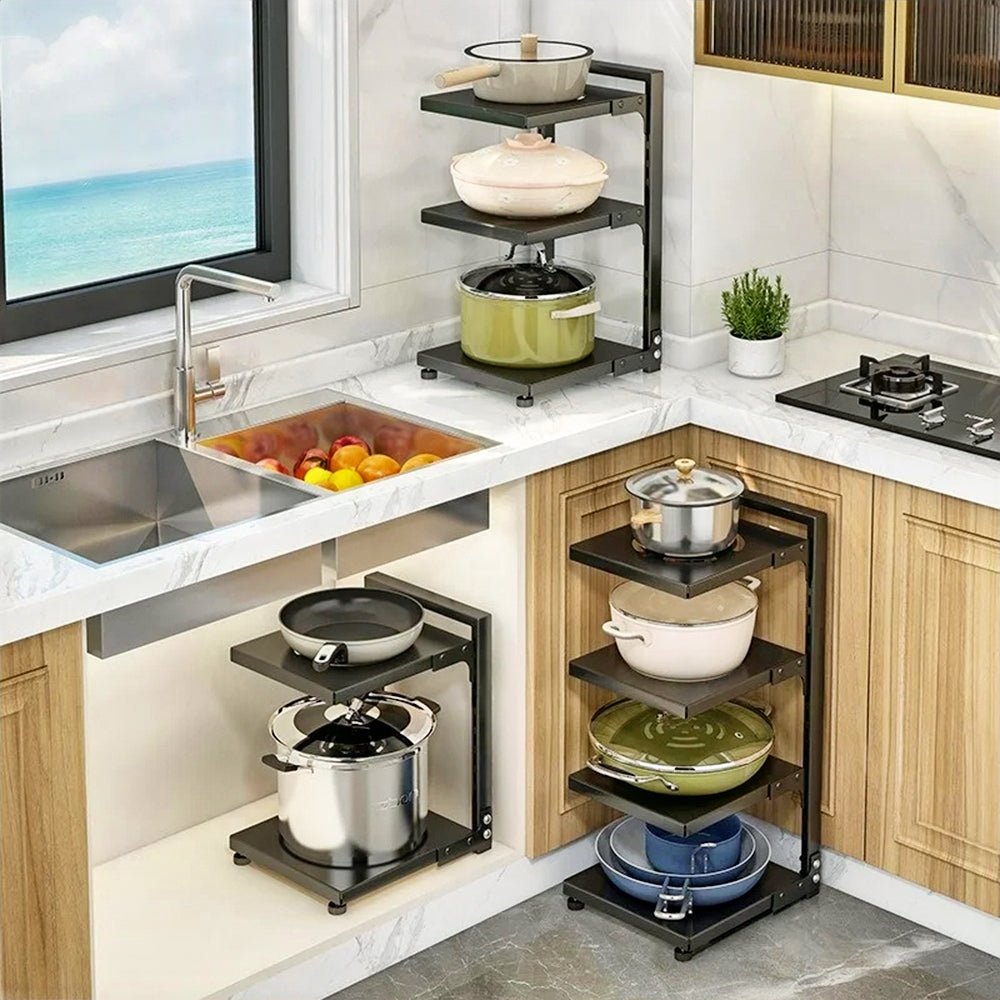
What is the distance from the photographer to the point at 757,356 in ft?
12.7

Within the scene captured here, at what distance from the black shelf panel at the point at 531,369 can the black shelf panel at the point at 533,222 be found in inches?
9.7

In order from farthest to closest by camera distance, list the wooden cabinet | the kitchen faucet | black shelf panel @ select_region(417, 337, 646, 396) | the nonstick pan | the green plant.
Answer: the green plant → black shelf panel @ select_region(417, 337, 646, 396) → the nonstick pan → the kitchen faucet → the wooden cabinet

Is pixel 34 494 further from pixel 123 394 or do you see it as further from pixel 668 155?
pixel 668 155

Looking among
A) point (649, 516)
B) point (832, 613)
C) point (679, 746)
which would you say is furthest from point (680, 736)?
point (649, 516)

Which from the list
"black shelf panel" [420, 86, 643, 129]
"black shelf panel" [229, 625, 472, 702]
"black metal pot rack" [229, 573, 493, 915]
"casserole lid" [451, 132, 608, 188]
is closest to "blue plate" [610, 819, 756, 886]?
"black metal pot rack" [229, 573, 493, 915]

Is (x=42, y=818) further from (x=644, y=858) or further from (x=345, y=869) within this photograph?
(x=644, y=858)

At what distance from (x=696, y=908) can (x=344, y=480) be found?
1.05 metres

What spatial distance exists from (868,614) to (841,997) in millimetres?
679

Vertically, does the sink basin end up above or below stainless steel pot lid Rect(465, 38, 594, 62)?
below

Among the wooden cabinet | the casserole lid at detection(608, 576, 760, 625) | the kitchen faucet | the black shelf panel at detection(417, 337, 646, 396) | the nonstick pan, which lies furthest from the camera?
the black shelf panel at detection(417, 337, 646, 396)

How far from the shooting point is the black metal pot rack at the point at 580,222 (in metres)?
3.62

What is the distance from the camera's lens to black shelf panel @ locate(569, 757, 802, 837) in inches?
141

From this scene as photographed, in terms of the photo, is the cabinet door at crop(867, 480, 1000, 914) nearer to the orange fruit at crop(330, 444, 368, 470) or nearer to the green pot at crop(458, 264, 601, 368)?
the green pot at crop(458, 264, 601, 368)

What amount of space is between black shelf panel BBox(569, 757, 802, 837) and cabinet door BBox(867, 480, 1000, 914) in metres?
0.18
